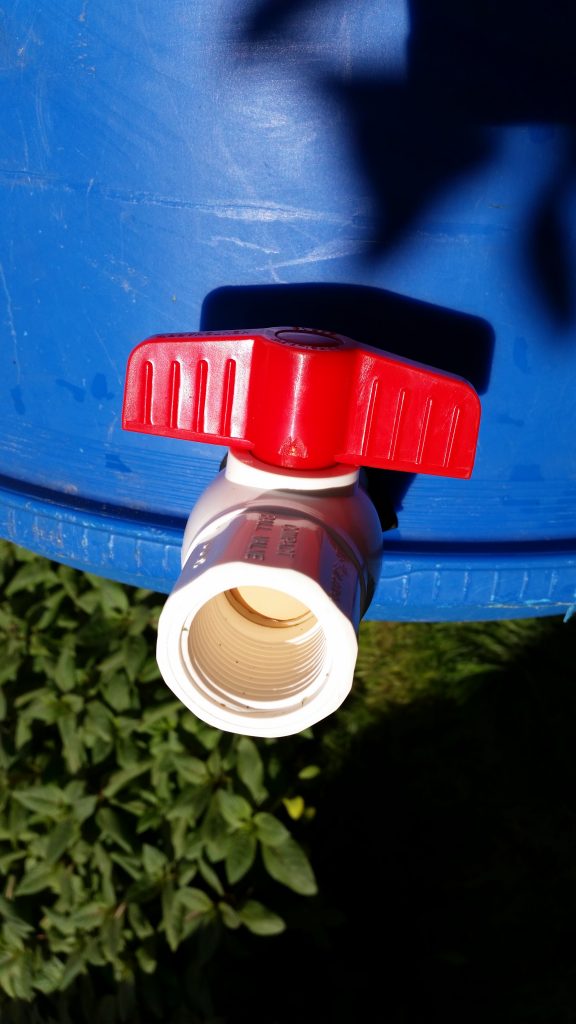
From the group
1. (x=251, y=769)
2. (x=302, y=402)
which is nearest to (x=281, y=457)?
(x=302, y=402)

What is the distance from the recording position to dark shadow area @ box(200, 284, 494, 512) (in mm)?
753

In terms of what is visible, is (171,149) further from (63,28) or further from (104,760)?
(104,760)

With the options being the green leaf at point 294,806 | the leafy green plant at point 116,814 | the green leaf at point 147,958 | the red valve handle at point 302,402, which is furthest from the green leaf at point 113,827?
the red valve handle at point 302,402

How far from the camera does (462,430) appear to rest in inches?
27.7

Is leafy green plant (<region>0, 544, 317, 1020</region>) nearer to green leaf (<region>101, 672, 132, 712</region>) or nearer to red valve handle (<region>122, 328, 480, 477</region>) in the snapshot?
green leaf (<region>101, 672, 132, 712</region>)

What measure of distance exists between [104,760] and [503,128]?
94cm

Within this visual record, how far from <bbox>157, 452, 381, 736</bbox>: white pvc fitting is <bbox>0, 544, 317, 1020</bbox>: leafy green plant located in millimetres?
551

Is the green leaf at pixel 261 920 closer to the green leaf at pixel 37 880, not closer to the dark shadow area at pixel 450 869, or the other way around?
the dark shadow area at pixel 450 869

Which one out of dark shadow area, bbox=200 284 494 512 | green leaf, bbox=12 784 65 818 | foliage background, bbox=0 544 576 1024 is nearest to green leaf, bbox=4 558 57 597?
foliage background, bbox=0 544 576 1024

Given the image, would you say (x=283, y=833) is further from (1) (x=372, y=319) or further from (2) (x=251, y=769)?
(1) (x=372, y=319)

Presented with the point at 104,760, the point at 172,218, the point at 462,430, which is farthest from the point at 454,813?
the point at 172,218

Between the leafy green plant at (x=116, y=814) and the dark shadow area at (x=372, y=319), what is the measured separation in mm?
609

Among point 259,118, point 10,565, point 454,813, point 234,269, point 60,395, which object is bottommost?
point 454,813

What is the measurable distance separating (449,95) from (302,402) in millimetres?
247
